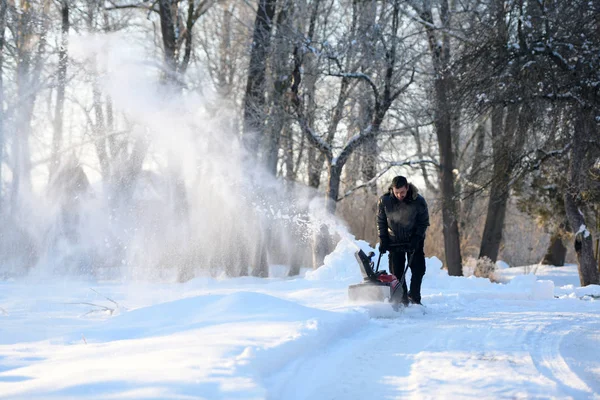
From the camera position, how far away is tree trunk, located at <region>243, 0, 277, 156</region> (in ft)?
67.7

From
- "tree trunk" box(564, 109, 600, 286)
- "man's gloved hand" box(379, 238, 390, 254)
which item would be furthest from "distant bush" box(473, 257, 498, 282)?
"man's gloved hand" box(379, 238, 390, 254)

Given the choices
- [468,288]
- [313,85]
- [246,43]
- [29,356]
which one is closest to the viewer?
[29,356]

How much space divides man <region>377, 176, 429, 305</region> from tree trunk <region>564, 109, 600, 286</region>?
20.4 ft

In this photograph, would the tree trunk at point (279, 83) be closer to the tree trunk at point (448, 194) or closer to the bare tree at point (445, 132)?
the bare tree at point (445, 132)

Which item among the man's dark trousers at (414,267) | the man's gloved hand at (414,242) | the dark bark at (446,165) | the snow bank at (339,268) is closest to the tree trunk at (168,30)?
the dark bark at (446,165)

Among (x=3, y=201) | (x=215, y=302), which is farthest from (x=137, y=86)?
(x=215, y=302)

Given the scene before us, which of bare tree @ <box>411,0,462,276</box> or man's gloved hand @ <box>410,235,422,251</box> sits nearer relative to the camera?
man's gloved hand @ <box>410,235,422,251</box>

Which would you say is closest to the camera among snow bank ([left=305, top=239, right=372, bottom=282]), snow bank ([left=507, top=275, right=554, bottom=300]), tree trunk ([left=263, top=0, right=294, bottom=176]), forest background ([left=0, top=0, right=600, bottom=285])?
snow bank ([left=507, top=275, right=554, bottom=300])

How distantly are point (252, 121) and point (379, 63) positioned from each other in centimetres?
441

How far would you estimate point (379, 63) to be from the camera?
63.1 ft

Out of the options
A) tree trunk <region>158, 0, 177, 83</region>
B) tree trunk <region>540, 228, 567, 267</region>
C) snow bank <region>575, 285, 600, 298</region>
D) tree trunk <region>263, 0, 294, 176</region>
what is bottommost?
snow bank <region>575, 285, 600, 298</region>

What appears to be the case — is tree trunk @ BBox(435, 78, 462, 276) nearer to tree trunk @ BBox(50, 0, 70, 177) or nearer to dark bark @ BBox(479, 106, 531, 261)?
dark bark @ BBox(479, 106, 531, 261)

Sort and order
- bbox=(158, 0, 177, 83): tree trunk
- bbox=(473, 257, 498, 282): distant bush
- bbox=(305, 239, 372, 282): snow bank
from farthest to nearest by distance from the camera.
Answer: bbox=(158, 0, 177, 83): tree trunk < bbox=(473, 257, 498, 282): distant bush < bbox=(305, 239, 372, 282): snow bank

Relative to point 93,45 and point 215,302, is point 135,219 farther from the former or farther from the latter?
point 215,302
